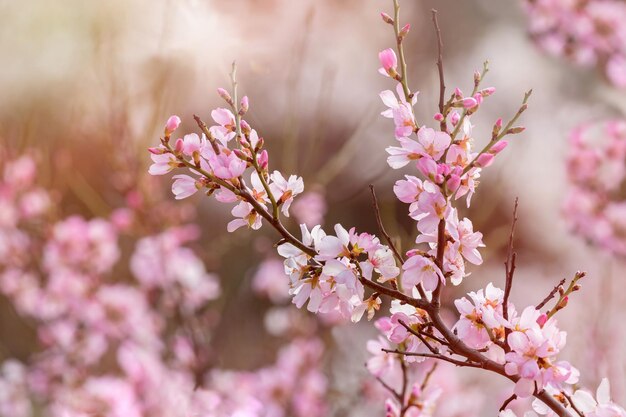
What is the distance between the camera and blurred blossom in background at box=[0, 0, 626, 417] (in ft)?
6.25

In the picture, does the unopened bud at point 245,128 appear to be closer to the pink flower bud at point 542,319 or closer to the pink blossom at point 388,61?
the pink blossom at point 388,61

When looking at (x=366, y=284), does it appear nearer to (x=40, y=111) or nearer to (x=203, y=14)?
(x=203, y=14)

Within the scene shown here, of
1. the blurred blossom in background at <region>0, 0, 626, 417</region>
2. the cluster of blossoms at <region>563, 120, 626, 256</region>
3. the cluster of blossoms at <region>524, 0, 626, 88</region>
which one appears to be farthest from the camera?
the cluster of blossoms at <region>524, 0, 626, 88</region>

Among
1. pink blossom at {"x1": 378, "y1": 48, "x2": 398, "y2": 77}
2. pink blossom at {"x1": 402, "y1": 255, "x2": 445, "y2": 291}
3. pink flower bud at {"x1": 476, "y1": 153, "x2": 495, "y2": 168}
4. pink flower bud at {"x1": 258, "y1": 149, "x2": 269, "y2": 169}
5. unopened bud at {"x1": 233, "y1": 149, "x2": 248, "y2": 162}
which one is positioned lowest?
unopened bud at {"x1": 233, "y1": 149, "x2": 248, "y2": 162}

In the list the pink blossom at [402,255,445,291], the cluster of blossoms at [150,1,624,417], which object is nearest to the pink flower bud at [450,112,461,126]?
the cluster of blossoms at [150,1,624,417]

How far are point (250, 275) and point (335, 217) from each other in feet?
1.86

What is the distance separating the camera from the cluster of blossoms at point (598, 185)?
7.24ft

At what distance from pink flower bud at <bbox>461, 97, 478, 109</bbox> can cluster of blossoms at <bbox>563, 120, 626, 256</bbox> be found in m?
1.79

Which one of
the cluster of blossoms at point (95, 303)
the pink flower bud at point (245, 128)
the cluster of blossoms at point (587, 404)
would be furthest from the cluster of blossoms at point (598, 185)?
the pink flower bud at point (245, 128)

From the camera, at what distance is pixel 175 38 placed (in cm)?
213

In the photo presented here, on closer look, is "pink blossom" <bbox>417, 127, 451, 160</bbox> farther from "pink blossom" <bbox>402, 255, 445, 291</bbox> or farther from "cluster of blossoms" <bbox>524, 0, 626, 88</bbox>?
"cluster of blossoms" <bbox>524, 0, 626, 88</bbox>

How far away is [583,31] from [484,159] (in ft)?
6.69

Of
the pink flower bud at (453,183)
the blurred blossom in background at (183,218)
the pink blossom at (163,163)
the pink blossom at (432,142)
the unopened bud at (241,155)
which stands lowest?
the pink blossom at (163,163)

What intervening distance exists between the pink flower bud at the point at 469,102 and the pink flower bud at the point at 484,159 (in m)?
0.04
